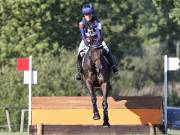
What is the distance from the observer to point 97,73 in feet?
61.0

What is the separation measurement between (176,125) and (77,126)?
7.95 m

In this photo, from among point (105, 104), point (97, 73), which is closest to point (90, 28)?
point (97, 73)

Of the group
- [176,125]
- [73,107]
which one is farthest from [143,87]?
[73,107]

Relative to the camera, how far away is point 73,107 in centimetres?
1977

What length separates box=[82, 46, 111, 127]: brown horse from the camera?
60.5ft

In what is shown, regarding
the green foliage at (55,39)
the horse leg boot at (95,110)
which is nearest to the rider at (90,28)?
the horse leg boot at (95,110)

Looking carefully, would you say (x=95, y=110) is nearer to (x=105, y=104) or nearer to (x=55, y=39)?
(x=105, y=104)

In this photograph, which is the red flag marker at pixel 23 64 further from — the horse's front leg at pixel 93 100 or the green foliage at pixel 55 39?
the green foliage at pixel 55 39

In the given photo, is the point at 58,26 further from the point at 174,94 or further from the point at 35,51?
the point at 174,94

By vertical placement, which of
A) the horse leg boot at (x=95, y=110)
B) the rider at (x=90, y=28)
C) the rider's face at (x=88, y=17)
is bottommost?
the horse leg boot at (x=95, y=110)

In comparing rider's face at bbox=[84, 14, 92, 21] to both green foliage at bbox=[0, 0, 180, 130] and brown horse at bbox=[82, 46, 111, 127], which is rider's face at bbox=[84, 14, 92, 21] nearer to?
brown horse at bbox=[82, 46, 111, 127]

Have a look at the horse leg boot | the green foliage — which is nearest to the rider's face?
the horse leg boot

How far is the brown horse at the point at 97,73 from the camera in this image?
726 inches

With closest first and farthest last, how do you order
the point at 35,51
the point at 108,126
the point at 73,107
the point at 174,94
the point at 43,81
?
the point at 108,126 < the point at 73,107 < the point at 43,81 < the point at 35,51 < the point at 174,94
